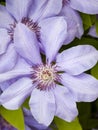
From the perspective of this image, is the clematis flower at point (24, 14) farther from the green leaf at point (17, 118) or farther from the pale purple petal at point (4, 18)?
the green leaf at point (17, 118)

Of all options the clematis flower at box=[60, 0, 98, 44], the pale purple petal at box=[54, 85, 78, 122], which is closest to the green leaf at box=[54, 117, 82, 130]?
the pale purple petal at box=[54, 85, 78, 122]

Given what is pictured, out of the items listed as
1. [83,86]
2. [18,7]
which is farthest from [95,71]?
[18,7]

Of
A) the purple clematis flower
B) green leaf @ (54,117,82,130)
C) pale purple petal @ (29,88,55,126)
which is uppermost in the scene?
pale purple petal @ (29,88,55,126)

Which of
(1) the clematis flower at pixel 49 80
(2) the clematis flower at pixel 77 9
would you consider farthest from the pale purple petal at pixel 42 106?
(2) the clematis flower at pixel 77 9

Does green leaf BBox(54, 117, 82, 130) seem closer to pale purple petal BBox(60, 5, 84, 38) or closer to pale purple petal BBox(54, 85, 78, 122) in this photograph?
pale purple petal BBox(54, 85, 78, 122)

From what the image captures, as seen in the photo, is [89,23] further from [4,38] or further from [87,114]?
[87,114]

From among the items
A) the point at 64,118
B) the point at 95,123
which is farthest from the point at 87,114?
the point at 64,118
